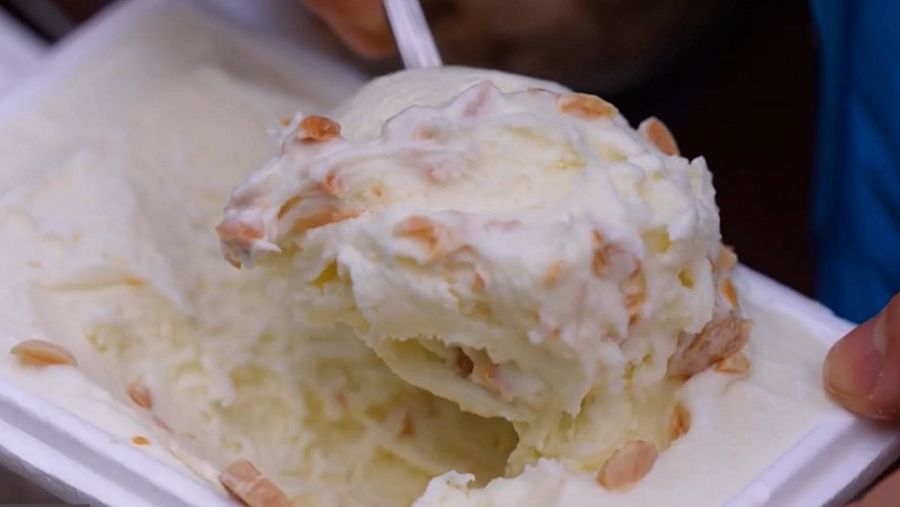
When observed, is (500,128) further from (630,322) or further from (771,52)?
(771,52)

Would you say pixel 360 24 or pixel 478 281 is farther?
pixel 360 24

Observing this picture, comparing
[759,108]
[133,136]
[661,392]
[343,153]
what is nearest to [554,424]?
[661,392]

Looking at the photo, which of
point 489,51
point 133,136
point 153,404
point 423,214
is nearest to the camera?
point 423,214

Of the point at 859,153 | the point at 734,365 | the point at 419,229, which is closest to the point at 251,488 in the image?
the point at 419,229

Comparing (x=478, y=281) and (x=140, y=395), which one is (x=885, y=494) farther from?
(x=140, y=395)

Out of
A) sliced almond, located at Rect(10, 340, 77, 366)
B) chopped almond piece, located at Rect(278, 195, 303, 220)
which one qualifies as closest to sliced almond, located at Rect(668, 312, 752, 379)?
chopped almond piece, located at Rect(278, 195, 303, 220)

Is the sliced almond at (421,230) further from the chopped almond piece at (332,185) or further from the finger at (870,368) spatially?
the finger at (870,368)
